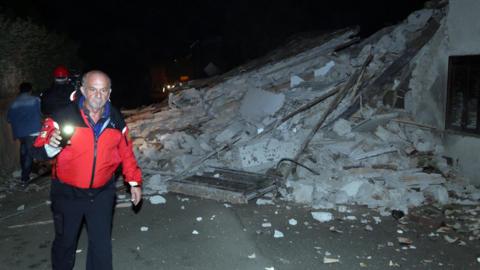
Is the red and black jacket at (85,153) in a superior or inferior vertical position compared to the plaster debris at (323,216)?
superior

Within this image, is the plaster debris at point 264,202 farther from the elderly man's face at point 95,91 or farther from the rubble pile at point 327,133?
the elderly man's face at point 95,91

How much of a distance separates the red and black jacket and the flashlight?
4cm

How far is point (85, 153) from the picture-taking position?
3734 millimetres

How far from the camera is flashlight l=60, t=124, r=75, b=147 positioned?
11.7ft

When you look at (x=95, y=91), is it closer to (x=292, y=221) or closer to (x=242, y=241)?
(x=242, y=241)

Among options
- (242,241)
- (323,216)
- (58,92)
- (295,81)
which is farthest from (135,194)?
(295,81)

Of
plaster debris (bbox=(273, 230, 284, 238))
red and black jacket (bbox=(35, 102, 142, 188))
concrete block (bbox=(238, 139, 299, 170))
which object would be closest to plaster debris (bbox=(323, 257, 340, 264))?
plaster debris (bbox=(273, 230, 284, 238))

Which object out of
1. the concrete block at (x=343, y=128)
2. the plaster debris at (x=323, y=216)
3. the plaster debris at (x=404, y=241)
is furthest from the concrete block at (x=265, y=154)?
the plaster debris at (x=404, y=241)

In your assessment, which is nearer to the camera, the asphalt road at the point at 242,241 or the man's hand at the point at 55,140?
the man's hand at the point at 55,140

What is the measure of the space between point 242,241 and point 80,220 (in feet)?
7.61

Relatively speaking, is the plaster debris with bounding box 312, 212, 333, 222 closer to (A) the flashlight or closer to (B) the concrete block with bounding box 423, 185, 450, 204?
(B) the concrete block with bounding box 423, 185, 450, 204

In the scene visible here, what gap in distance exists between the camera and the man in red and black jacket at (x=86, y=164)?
12.1 ft

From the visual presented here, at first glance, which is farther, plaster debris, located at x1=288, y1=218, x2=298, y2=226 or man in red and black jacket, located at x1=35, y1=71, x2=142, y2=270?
plaster debris, located at x1=288, y1=218, x2=298, y2=226

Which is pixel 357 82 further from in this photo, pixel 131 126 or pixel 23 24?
pixel 23 24
